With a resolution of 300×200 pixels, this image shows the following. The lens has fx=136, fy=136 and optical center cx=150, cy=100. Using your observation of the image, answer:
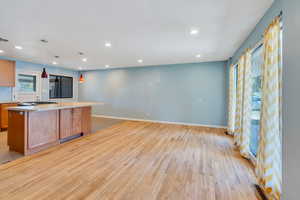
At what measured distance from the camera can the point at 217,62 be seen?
18.3ft

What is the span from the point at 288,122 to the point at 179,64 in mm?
5020

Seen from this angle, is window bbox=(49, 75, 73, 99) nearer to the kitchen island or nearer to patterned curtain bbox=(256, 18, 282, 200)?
the kitchen island

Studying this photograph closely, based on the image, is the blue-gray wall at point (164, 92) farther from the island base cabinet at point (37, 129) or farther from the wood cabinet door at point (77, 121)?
the island base cabinet at point (37, 129)

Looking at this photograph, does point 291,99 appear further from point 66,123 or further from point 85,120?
point 85,120

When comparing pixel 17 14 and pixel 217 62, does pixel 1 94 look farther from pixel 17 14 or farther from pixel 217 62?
pixel 217 62

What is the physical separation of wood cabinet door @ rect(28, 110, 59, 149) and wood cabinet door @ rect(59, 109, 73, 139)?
0.39 feet

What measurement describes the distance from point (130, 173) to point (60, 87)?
7069mm

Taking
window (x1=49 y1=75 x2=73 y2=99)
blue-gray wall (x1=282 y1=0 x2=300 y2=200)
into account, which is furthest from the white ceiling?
window (x1=49 y1=75 x2=73 y2=99)

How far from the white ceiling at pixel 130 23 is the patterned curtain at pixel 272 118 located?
66 centimetres

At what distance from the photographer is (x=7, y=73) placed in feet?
16.3

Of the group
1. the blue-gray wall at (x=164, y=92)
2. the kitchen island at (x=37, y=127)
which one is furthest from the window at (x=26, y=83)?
the kitchen island at (x=37, y=127)

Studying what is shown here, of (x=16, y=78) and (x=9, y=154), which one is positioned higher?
(x=16, y=78)

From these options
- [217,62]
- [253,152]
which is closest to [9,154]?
[253,152]

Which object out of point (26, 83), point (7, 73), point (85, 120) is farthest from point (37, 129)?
point (26, 83)
